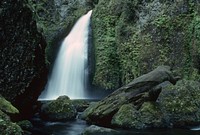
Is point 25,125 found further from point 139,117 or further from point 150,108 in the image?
point 150,108

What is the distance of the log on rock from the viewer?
12633mm

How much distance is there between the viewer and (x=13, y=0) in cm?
1220

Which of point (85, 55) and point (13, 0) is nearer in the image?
point (13, 0)

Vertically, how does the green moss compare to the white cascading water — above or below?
below

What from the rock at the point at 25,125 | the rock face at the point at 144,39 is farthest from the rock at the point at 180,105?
the rock face at the point at 144,39

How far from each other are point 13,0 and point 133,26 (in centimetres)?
1135

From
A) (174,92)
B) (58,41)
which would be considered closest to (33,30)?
(174,92)

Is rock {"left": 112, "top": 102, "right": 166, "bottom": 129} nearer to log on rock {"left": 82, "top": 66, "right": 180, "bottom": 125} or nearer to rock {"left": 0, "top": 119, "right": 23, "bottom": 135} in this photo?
log on rock {"left": 82, "top": 66, "right": 180, "bottom": 125}

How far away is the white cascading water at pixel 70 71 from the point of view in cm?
2241

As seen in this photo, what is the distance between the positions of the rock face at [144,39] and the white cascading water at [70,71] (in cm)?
91

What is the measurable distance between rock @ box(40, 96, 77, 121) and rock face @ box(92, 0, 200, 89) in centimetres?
733

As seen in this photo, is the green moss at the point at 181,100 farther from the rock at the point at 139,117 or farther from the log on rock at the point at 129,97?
the rock at the point at 139,117

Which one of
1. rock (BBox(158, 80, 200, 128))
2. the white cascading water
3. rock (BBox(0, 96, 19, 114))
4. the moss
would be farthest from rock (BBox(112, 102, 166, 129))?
the white cascading water

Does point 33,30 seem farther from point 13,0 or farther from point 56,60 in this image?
point 56,60
